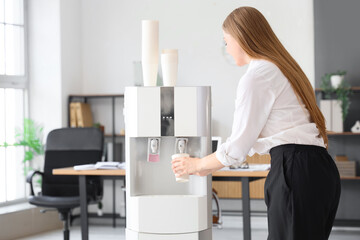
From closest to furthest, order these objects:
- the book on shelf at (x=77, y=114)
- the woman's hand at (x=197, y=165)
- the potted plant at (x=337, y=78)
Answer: the woman's hand at (x=197, y=165)
the potted plant at (x=337, y=78)
the book on shelf at (x=77, y=114)

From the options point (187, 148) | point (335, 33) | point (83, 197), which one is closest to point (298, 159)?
point (187, 148)

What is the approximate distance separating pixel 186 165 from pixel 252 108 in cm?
54

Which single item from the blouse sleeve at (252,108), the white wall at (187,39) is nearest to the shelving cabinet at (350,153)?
the white wall at (187,39)

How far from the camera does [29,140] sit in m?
5.98

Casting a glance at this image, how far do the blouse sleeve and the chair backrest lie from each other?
3043 mm

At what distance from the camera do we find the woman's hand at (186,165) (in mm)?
2377

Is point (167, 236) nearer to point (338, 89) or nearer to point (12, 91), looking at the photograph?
point (338, 89)

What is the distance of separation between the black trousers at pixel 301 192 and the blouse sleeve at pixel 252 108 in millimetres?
113

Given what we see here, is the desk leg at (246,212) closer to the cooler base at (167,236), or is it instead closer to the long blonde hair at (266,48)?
the cooler base at (167,236)

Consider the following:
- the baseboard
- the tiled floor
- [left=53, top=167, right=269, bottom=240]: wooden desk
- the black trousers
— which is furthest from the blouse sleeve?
the baseboard

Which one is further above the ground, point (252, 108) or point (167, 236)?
point (252, 108)

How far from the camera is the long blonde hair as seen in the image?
2037mm

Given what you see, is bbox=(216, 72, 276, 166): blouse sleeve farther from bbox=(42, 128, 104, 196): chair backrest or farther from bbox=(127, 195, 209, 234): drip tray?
bbox=(42, 128, 104, 196): chair backrest

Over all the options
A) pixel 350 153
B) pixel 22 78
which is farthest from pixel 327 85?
pixel 22 78
